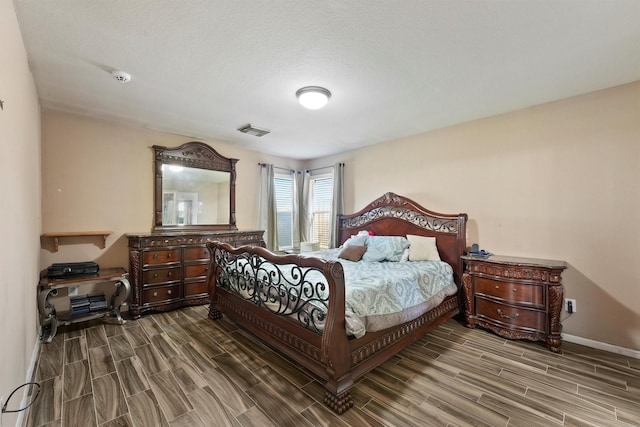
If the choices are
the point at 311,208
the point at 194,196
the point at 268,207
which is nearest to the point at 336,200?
the point at 311,208

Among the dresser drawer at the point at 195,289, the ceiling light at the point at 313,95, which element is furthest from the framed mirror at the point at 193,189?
the ceiling light at the point at 313,95

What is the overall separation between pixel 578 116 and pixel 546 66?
1006mm

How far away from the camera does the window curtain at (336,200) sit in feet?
16.5

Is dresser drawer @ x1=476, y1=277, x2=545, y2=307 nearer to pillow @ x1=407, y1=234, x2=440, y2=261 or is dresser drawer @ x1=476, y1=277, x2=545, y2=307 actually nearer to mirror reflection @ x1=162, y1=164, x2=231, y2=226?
pillow @ x1=407, y1=234, x2=440, y2=261

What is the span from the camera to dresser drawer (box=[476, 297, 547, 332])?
2.73 metres

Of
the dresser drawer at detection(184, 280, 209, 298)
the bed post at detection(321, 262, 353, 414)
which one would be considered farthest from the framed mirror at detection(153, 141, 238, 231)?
the bed post at detection(321, 262, 353, 414)

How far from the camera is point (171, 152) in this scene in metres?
4.12

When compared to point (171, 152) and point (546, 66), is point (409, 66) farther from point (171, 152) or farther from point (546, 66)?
point (171, 152)

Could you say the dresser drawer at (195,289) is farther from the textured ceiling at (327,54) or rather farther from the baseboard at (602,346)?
the baseboard at (602,346)

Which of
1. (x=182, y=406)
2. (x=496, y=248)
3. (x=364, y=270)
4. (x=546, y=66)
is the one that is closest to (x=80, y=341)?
(x=182, y=406)

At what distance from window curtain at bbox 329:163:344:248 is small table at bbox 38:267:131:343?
10.5 feet

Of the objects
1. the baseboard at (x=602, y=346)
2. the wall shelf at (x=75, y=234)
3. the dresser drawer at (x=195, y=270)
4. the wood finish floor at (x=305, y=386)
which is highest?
the wall shelf at (x=75, y=234)

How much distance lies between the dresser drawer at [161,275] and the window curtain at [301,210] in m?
2.44

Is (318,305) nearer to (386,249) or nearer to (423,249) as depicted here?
(386,249)
